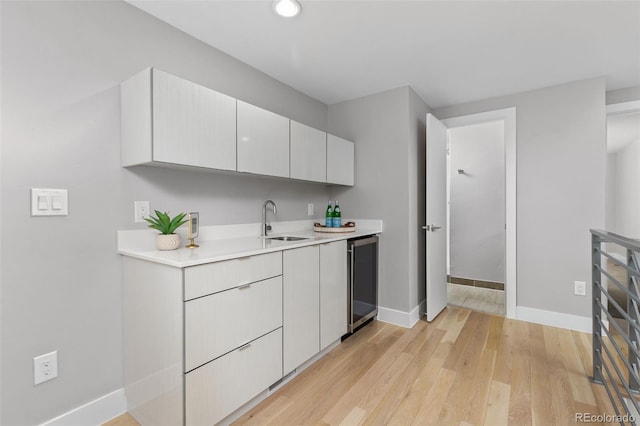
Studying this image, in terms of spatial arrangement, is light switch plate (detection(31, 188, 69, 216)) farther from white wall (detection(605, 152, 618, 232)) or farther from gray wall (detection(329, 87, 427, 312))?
white wall (detection(605, 152, 618, 232))

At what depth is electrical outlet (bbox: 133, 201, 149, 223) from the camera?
5.35ft

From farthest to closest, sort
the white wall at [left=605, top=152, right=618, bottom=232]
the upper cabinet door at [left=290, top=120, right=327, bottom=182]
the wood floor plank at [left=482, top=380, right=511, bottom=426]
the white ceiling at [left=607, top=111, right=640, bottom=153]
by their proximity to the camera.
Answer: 1. the white wall at [left=605, top=152, right=618, bottom=232]
2. the white ceiling at [left=607, top=111, right=640, bottom=153]
3. the upper cabinet door at [left=290, top=120, right=327, bottom=182]
4. the wood floor plank at [left=482, top=380, right=511, bottom=426]

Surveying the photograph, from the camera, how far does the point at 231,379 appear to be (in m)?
1.45

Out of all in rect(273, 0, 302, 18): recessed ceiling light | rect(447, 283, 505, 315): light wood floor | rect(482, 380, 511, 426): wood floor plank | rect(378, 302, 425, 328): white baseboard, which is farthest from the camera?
rect(447, 283, 505, 315): light wood floor

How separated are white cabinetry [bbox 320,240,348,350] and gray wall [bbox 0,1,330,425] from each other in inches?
44.3

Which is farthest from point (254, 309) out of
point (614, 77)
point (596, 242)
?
point (614, 77)

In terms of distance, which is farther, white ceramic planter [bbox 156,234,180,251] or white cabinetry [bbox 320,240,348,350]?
white cabinetry [bbox 320,240,348,350]

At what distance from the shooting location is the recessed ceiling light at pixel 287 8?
1.61 meters

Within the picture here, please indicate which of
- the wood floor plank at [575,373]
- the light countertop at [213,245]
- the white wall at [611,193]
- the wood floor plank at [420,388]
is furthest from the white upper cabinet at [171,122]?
the white wall at [611,193]

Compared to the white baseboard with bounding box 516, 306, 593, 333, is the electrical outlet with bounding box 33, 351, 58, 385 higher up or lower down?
higher up

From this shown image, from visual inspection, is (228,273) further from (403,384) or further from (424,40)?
(424,40)

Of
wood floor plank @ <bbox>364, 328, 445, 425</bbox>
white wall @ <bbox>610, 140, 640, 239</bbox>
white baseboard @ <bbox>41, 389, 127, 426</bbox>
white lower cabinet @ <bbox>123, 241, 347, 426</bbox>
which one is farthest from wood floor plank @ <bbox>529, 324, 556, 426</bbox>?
white wall @ <bbox>610, 140, 640, 239</bbox>

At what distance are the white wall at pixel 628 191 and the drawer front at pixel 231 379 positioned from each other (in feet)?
17.4

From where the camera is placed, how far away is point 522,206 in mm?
2885
